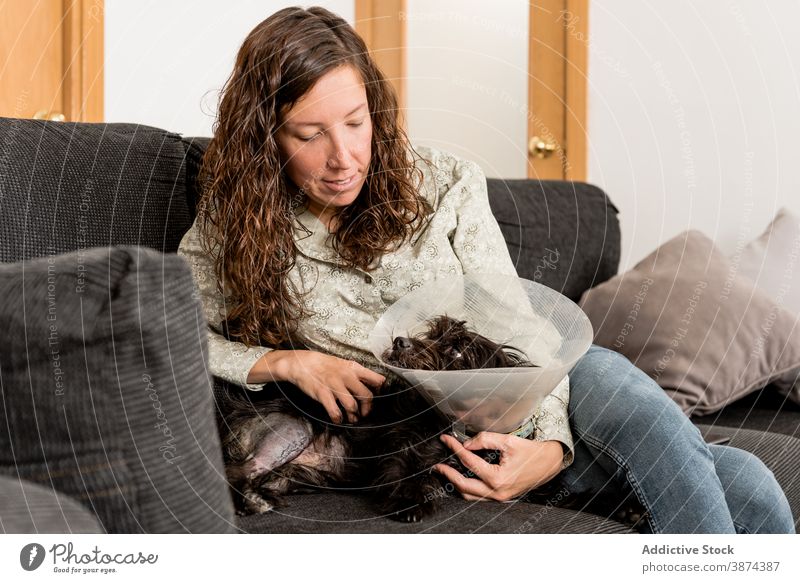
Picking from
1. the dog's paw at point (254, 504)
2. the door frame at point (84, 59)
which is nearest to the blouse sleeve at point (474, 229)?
the dog's paw at point (254, 504)

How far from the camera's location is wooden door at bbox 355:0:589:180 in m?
3.07

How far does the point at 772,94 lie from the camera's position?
8.79 feet

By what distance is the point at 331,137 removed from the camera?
133 centimetres

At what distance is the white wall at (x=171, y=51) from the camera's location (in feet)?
7.99

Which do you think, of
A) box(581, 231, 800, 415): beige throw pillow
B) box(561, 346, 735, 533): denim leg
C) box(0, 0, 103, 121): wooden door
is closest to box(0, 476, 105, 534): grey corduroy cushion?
box(561, 346, 735, 533): denim leg

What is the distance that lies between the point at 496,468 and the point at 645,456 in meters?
0.24

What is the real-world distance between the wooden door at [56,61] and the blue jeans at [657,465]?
68.2 inches

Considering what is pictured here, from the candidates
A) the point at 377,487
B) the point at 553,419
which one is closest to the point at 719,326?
the point at 553,419

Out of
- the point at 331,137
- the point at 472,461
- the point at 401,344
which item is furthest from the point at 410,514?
the point at 331,137

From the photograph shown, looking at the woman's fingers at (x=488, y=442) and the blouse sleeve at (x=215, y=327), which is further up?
the blouse sleeve at (x=215, y=327)

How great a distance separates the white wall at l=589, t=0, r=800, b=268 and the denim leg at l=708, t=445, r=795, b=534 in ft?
4.86

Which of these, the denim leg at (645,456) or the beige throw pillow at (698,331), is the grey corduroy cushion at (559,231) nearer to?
the beige throw pillow at (698,331)

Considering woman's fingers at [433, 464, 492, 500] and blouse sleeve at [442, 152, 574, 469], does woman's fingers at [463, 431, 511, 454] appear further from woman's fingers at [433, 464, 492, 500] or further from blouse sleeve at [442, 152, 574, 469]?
blouse sleeve at [442, 152, 574, 469]

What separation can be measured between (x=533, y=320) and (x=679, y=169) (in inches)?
71.3
